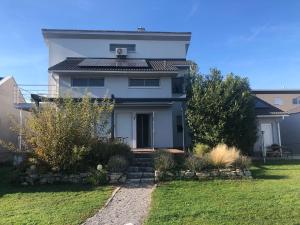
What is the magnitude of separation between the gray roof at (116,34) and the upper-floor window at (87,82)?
5.12m

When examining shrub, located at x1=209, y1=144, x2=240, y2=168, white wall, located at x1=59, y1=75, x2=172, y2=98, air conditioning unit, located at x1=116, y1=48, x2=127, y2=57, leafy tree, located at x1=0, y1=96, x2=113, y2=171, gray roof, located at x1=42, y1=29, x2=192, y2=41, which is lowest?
shrub, located at x1=209, y1=144, x2=240, y2=168

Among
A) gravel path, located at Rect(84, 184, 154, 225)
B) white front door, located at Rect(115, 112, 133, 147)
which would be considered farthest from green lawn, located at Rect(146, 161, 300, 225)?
white front door, located at Rect(115, 112, 133, 147)

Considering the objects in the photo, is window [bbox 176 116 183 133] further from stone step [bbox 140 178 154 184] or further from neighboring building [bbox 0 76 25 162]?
stone step [bbox 140 178 154 184]

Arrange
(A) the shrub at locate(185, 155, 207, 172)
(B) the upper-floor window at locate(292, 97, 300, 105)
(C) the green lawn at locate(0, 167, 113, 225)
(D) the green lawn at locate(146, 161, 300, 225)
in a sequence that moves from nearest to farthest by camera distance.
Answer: (D) the green lawn at locate(146, 161, 300, 225) < (C) the green lawn at locate(0, 167, 113, 225) < (A) the shrub at locate(185, 155, 207, 172) < (B) the upper-floor window at locate(292, 97, 300, 105)

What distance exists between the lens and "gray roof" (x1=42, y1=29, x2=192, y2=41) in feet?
85.6

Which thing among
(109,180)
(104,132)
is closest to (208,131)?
(104,132)

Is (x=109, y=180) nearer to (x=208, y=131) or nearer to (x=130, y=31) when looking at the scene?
(x=208, y=131)

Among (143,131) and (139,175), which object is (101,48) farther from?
(139,175)

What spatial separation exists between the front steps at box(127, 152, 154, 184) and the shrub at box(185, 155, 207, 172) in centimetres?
162

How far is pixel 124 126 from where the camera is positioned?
2278 cm

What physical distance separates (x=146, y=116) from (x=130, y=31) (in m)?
7.72

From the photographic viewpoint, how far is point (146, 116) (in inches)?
918

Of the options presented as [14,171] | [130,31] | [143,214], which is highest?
[130,31]

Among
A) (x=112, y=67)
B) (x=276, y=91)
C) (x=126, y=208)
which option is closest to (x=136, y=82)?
(x=112, y=67)
